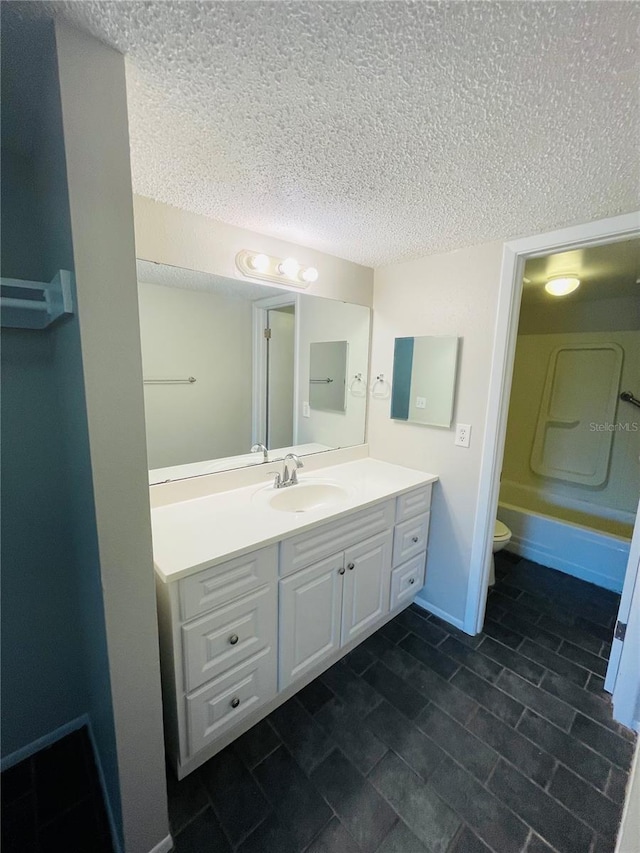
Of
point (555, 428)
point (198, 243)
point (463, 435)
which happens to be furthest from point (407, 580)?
point (555, 428)

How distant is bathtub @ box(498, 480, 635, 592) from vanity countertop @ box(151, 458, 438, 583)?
138 centimetres

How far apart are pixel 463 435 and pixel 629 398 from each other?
1919mm

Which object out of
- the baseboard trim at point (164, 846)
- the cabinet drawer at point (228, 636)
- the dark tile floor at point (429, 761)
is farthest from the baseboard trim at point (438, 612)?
the baseboard trim at point (164, 846)

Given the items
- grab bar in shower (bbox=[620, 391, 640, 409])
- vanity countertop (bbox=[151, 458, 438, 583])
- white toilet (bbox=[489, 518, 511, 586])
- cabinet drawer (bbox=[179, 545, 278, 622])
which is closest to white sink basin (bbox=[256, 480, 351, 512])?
vanity countertop (bbox=[151, 458, 438, 583])

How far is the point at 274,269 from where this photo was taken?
1.73 metres

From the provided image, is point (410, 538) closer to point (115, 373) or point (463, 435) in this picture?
point (463, 435)

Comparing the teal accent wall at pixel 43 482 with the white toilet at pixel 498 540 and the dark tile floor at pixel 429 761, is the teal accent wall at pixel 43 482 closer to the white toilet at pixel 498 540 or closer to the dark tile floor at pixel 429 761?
the dark tile floor at pixel 429 761

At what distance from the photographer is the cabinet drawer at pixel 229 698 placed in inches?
45.4

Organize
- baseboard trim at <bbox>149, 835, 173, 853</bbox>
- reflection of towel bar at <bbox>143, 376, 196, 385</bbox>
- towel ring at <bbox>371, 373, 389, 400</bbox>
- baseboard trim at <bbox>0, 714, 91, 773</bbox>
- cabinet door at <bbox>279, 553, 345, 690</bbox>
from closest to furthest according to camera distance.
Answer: baseboard trim at <bbox>149, 835, 173, 853</bbox> → baseboard trim at <bbox>0, 714, 91, 773</bbox> → cabinet door at <bbox>279, 553, 345, 690</bbox> → reflection of towel bar at <bbox>143, 376, 196, 385</bbox> → towel ring at <bbox>371, 373, 389, 400</bbox>

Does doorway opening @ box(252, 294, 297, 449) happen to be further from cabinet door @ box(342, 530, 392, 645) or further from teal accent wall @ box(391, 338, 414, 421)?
cabinet door @ box(342, 530, 392, 645)

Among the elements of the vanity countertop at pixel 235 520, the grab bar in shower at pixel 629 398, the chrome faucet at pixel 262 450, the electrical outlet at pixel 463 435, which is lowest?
the vanity countertop at pixel 235 520

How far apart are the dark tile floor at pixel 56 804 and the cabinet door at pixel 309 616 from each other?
690 mm

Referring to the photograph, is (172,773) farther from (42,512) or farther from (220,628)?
(42,512)

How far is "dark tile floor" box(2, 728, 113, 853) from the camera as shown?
1056 mm
